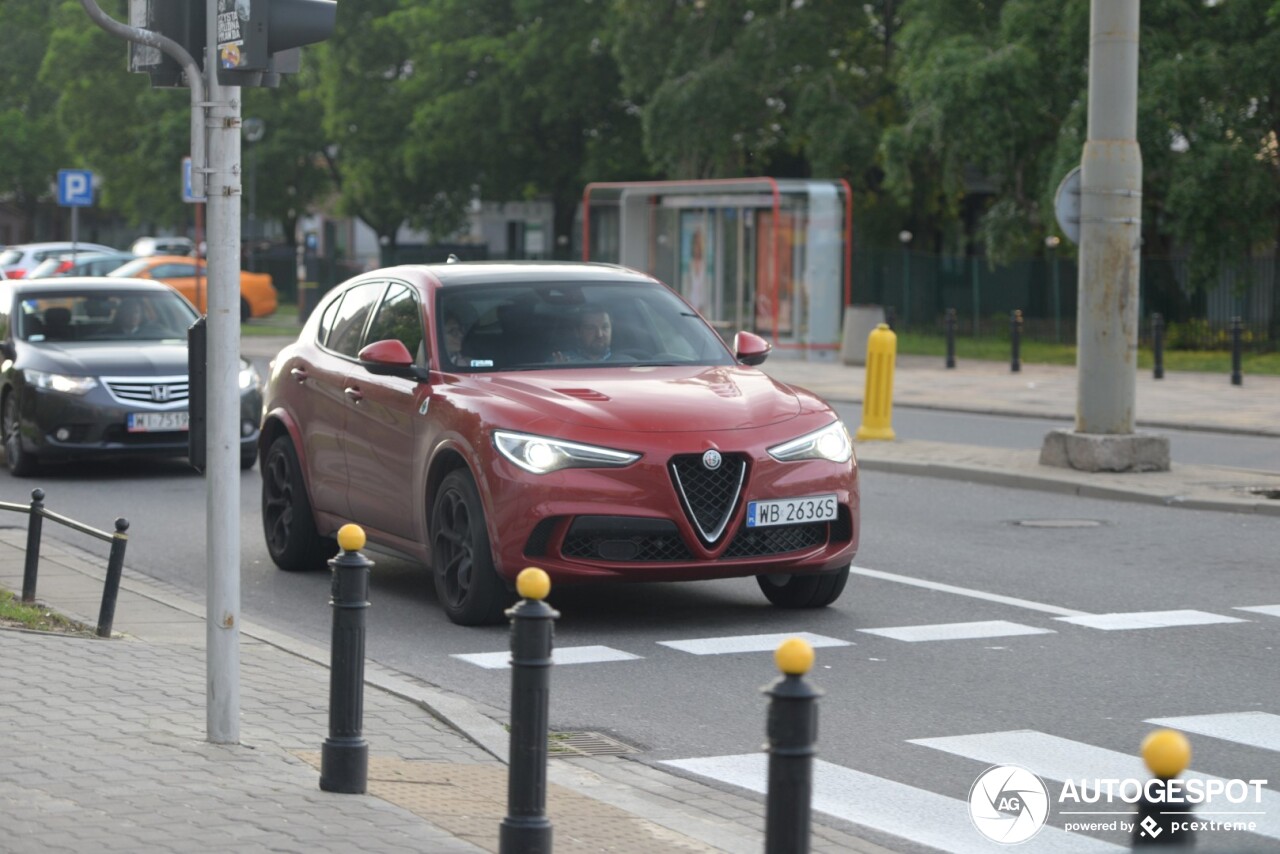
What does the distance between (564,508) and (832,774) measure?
8.65 feet

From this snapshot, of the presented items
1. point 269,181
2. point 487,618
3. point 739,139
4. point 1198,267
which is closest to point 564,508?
point 487,618

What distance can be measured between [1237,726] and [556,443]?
10.6ft

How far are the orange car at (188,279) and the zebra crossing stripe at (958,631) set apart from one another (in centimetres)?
3297

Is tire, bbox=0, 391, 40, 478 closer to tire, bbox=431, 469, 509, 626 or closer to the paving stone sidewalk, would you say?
tire, bbox=431, 469, 509, 626

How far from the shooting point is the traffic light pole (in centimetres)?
655

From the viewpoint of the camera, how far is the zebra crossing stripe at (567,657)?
341 inches

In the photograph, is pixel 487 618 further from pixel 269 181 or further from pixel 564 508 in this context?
pixel 269 181

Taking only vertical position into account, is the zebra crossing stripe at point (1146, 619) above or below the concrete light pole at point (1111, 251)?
below

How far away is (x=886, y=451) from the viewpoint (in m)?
18.0

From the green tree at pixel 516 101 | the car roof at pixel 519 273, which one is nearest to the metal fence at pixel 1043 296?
the green tree at pixel 516 101

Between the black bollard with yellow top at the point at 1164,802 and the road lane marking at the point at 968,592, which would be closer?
the black bollard with yellow top at the point at 1164,802

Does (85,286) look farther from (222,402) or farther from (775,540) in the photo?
(222,402)

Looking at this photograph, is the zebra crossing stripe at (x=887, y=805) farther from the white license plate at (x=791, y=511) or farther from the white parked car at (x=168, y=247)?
the white parked car at (x=168, y=247)

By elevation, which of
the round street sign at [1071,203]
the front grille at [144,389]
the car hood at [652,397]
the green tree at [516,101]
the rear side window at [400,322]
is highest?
the green tree at [516,101]
